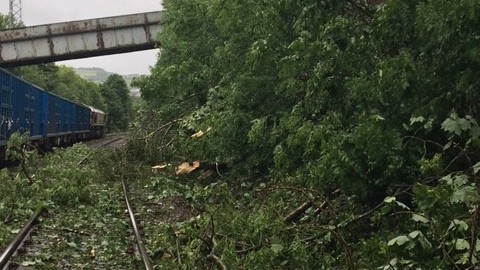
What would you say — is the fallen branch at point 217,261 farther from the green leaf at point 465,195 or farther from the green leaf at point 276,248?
the green leaf at point 465,195

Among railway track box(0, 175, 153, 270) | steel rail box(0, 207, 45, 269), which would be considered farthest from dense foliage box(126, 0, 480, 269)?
steel rail box(0, 207, 45, 269)

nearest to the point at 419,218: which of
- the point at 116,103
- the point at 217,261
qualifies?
the point at 217,261

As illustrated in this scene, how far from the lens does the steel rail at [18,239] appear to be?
7805 millimetres

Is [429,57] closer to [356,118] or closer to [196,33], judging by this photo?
[356,118]

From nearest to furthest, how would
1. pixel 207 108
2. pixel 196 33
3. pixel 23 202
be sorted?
pixel 23 202 → pixel 207 108 → pixel 196 33

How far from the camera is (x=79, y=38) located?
38.2m

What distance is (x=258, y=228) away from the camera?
7031 millimetres

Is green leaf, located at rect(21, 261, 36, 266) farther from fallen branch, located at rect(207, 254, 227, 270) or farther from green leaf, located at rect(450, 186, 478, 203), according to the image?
green leaf, located at rect(450, 186, 478, 203)

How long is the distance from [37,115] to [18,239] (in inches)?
707

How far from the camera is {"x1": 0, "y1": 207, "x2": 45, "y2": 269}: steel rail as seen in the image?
307 inches

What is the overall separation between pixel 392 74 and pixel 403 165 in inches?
45.5

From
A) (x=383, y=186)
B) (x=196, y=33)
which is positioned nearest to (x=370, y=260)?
(x=383, y=186)

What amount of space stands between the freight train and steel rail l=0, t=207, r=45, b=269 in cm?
838

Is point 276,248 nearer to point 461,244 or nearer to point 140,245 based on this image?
point 461,244
